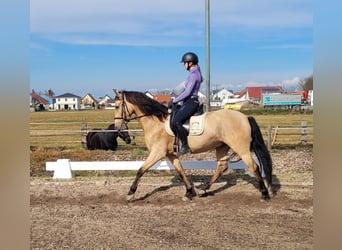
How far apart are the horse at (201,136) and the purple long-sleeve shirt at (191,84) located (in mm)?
476

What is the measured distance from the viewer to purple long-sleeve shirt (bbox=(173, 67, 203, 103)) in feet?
17.5

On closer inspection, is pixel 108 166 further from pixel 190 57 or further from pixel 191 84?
pixel 190 57

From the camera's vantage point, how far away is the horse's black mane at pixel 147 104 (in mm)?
5723

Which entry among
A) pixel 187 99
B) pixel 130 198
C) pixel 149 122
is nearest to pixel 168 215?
pixel 130 198

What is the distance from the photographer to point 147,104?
573 centimetres

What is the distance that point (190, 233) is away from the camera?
4016 millimetres

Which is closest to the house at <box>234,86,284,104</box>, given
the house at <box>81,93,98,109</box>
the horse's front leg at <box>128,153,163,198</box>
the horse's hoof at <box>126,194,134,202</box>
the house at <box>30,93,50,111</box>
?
the house at <box>81,93,98,109</box>

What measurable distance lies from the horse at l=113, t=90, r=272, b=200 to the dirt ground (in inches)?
13.6

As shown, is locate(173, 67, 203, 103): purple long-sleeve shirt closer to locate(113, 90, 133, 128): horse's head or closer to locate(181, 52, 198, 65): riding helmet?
locate(181, 52, 198, 65): riding helmet

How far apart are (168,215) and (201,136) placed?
1346 millimetres

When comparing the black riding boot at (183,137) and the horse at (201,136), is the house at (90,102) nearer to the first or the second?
the horse at (201,136)
